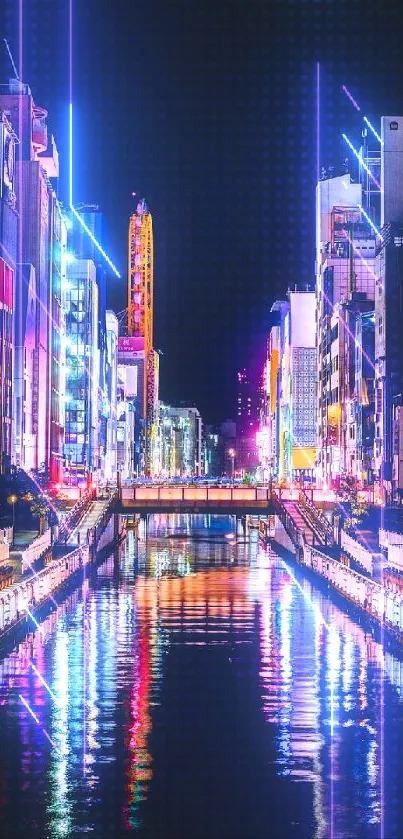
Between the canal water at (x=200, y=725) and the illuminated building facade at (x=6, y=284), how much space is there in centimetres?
6606

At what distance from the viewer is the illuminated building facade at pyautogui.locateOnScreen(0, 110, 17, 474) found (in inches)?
5290

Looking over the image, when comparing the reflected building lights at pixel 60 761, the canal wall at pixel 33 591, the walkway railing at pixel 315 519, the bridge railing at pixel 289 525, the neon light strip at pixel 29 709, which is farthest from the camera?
the bridge railing at pixel 289 525

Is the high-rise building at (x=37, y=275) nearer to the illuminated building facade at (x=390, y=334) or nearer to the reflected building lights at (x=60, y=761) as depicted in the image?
the illuminated building facade at (x=390, y=334)

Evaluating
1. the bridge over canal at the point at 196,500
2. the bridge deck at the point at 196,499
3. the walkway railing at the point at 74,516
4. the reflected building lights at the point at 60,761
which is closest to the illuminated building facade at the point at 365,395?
the bridge deck at the point at 196,499

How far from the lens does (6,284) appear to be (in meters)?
138

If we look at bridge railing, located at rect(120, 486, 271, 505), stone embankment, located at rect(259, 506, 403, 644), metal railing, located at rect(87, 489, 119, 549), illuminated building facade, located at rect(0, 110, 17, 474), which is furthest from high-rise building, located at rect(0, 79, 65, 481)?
stone embankment, located at rect(259, 506, 403, 644)

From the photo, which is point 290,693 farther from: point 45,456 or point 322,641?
point 45,456

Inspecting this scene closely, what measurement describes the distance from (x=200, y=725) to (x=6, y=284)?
106 m

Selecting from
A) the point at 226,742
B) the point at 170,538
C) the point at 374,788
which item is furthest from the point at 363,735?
the point at 170,538

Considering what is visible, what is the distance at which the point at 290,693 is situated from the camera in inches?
1640

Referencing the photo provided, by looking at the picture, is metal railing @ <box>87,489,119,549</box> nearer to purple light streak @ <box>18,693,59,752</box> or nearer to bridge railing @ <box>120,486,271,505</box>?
bridge railing @ <box>120,486,271,505</box>

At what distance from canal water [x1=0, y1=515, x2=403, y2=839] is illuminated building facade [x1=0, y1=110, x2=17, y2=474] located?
66.1 m

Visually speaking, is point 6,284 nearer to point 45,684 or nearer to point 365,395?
point 365,395

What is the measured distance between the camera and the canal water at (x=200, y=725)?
2508cm
